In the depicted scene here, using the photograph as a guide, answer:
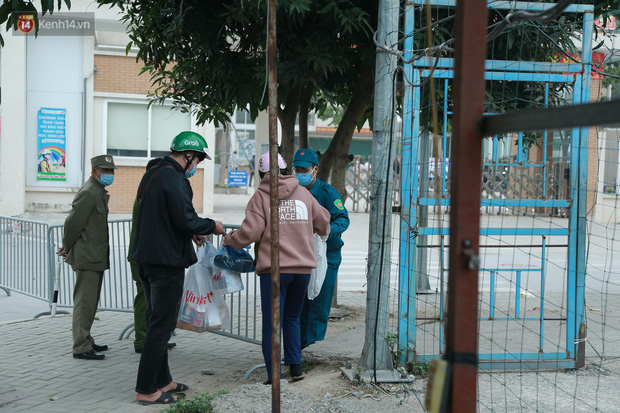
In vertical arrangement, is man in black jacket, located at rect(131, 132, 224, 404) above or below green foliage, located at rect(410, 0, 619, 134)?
below

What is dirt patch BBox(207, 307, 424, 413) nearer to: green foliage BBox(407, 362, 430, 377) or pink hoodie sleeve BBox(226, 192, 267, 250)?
green foliage BBox(407, 362, 430, 377)

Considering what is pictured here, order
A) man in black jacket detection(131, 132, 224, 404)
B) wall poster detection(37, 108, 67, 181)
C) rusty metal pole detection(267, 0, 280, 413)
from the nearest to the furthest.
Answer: rusty metal pole detection(267, 0, 280, 413) → man in black jacket detection(131, 132, 224, 404) → wall poster detection(37, 108, 67, 181)

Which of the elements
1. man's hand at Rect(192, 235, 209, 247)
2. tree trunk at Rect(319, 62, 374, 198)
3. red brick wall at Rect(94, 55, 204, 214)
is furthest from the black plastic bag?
red brick wall at Rect(94, 55, 204, 214)

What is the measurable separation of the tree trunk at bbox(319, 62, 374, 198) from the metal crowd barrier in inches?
67.4

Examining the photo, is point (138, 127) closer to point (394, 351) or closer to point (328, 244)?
point (328, 244)

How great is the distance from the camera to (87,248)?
6.17 m

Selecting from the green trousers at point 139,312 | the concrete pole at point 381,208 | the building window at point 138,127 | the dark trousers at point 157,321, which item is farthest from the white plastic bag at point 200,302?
the building window at point 138,127

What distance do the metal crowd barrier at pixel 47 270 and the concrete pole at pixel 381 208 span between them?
237 centimetres

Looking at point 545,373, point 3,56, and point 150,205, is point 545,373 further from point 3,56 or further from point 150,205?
point 3,56

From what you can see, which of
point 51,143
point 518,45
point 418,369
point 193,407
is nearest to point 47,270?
point 193,407

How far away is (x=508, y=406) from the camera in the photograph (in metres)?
4.73

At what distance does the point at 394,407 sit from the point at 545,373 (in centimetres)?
160

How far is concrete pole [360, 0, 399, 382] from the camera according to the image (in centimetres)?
518

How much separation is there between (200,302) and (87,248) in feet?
4.65
